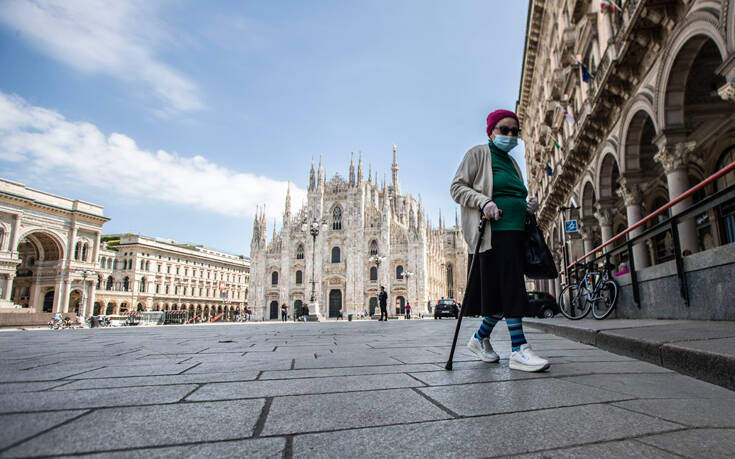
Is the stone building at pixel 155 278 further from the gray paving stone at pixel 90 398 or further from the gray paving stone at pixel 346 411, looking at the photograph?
Answer: the gray paving stone at pixel 346 411

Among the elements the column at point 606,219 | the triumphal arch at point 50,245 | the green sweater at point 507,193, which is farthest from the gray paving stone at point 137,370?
the triumphal arch at point 50,245

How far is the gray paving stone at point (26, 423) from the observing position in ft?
4.60

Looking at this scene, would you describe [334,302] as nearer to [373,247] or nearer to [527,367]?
[373,247]

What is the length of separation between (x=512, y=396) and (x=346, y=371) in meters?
1.23

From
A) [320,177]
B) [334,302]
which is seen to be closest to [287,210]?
[320,177]

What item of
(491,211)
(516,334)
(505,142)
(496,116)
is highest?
(496,116)

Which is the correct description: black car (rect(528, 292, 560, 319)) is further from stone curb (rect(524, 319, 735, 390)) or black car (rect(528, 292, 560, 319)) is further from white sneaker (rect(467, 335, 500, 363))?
white sneaker (rect(467, 335, 500, 363))

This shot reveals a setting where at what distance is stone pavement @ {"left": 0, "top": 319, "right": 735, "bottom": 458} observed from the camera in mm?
1357

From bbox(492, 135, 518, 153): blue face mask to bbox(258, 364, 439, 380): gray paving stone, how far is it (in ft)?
6.08

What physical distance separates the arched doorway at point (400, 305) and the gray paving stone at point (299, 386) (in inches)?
1741

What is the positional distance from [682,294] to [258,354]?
5.29 metres

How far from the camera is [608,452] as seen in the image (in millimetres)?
1308

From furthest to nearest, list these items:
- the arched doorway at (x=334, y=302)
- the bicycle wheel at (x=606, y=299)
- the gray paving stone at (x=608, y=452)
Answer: the arched doorway at (x=334, y=302), the bicycle wheel at (x=606, y=299), the gray paving stone at (x=608, y=452)

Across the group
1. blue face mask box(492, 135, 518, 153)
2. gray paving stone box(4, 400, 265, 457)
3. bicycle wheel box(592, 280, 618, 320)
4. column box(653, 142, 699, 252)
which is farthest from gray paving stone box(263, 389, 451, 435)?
column box(653, 142, 699, 252)
